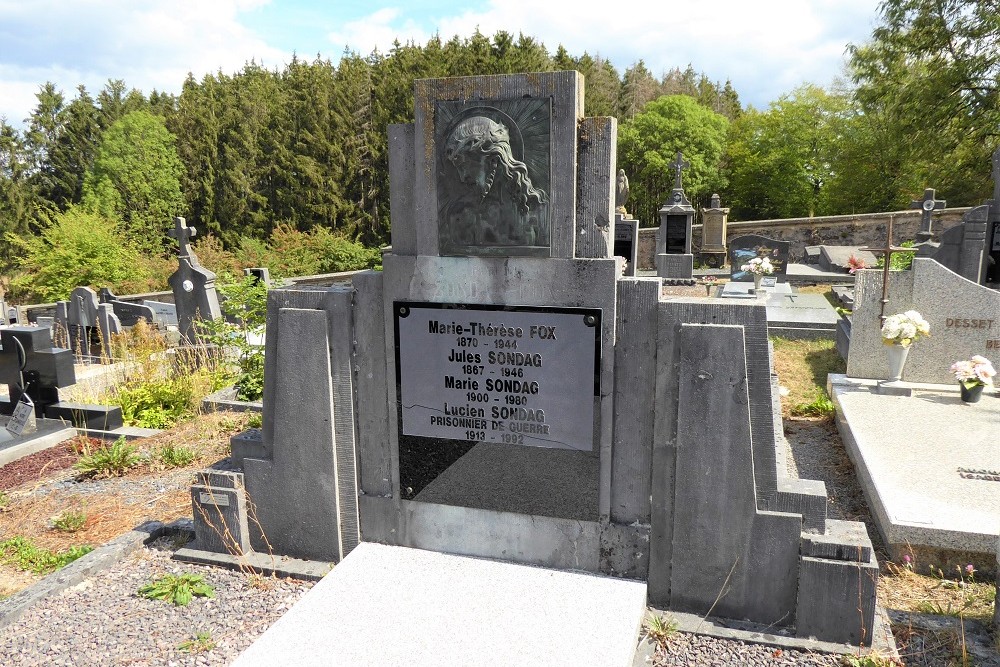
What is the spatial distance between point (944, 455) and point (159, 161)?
3789cm

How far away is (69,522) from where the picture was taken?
4.89m

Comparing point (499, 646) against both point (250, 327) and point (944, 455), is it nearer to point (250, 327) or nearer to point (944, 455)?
point (944, 455)

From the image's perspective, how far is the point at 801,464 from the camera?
6168 mm

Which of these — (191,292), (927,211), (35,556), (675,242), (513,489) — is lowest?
(35,556)

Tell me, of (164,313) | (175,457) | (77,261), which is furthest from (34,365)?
(77,261)

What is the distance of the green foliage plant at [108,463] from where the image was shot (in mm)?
5977

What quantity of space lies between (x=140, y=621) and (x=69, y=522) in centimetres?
186

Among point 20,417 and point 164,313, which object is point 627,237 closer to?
point 164,313

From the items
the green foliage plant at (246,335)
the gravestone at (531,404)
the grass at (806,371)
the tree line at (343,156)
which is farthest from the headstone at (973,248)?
the tree line at (343,156)

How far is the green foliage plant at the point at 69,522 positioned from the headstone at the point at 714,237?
20.6 meters

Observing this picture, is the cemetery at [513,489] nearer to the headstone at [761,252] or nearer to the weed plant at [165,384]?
the weed plant at [165,384]

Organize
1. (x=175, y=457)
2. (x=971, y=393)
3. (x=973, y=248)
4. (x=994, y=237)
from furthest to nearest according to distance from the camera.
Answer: (x=973, y=248) → (x=994, y=237) → (x=971, y=393) → (x=175, y=457)

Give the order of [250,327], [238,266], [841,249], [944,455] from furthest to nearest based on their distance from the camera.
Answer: [238,266]
[841,249]
[250,327]
[944,455]

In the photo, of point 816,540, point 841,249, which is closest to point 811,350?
point 816,540
